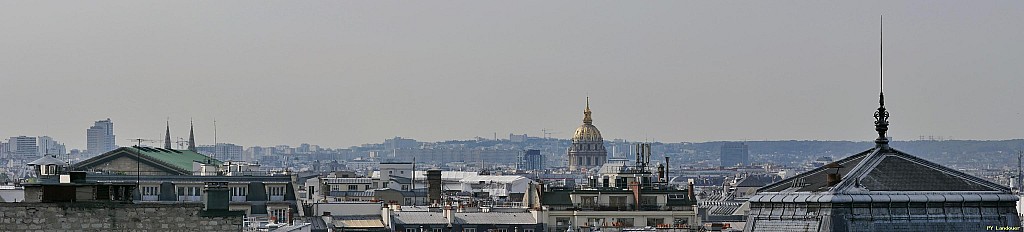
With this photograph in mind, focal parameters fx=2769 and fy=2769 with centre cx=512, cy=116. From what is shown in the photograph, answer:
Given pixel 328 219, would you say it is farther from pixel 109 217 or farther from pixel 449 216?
pixel 109 217

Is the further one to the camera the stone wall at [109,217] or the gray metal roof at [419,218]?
the gray metal roof at [419,218]

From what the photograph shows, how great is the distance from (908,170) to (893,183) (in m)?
0.44

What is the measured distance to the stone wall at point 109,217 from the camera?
30094 mm

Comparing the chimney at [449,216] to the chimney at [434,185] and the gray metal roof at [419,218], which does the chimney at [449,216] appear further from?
the chimney at [434,185]

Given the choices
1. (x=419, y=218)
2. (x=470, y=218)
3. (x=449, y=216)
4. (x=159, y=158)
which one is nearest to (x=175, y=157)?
(x=159, y=158)

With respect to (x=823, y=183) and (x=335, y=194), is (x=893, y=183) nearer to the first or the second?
(x=823, y=183)

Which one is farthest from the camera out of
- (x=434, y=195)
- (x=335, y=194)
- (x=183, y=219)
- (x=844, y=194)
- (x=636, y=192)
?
(x=335, y=194)

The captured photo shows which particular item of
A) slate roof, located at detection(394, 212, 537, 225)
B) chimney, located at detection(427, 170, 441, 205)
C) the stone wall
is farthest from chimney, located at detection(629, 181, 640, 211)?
the stone wall

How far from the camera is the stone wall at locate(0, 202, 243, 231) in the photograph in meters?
30.1

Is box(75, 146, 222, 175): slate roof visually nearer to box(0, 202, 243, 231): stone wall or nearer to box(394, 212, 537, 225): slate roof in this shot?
box(394, 212, 537, 225): slate roof

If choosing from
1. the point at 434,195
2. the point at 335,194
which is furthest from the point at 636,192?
the point at 335,194

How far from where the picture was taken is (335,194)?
155750 mm

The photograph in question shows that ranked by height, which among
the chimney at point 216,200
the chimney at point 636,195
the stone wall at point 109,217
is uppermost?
the chimney at point 216,200

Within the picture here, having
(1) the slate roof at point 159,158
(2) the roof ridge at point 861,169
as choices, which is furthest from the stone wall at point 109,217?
(1) the slate roof at point 159,158
